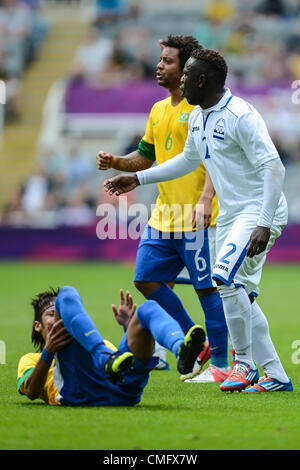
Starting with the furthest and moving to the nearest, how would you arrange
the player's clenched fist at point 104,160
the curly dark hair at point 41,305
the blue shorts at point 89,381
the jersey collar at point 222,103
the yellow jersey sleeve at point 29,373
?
the player's clenched fist at point 104,160 < the jersey collar at point 222,103 < the curly dark hair at point 41,305 < the yellow jersey sleeve at point 29,373 < the blue shorts at point 89,381

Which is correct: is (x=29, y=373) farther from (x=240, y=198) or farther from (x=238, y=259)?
(x=240, y=198)

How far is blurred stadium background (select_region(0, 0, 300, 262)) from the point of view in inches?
803

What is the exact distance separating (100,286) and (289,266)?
229 inches

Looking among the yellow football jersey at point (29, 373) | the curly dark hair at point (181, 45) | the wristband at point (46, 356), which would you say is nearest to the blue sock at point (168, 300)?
the yellow football jersey at point (29, 373)

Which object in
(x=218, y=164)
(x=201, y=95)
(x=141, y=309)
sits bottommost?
(x=141, y=309)

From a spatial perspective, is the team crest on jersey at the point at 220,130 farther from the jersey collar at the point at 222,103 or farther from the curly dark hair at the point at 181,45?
the curly dark hair at the point at 181,45

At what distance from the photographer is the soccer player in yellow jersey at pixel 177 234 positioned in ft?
24.1

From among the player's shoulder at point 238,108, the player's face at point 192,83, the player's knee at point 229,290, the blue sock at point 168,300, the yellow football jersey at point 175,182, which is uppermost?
the player's face at point 192,83

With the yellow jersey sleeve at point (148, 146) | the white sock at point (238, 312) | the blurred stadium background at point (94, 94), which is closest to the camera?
the white sock at point (238, 312)

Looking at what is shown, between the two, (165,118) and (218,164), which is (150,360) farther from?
(165,118)

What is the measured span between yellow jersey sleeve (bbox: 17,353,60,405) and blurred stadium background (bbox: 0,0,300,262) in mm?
13783

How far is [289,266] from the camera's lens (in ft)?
64.9

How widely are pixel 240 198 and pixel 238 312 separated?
75 centimetres
